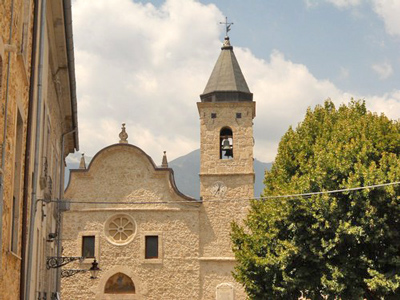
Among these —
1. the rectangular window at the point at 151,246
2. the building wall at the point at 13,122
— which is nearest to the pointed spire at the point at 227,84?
the rectangular window at the point at 151,246

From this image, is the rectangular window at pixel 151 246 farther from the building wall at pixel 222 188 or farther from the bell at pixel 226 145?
the bell at pixel 226 145

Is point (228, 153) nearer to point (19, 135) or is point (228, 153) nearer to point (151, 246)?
point (151, 246)

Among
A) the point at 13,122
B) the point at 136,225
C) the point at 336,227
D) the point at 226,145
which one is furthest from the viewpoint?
the point at 226,145

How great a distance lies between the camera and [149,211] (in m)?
34.0

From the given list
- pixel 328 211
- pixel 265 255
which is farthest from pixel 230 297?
pixel 328 211

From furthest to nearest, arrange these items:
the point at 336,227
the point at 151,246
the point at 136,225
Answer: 1. the point at 136,225
2. the point at 151,246
3. the point at 336,227

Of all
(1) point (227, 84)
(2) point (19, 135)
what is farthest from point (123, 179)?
(2) point (19, 135)

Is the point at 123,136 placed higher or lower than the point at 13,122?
higher

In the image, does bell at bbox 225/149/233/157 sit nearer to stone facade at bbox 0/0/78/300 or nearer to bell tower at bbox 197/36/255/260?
bell tower at bbox 197/36/255/260

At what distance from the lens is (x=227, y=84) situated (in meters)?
36.2

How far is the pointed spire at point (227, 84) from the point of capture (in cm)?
3597

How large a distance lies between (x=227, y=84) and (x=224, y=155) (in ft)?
13.5

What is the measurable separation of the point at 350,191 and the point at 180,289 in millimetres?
16427

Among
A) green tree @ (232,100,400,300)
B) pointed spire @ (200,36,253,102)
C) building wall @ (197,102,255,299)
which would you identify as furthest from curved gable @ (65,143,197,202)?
green tree @ (232,100,400,300)
